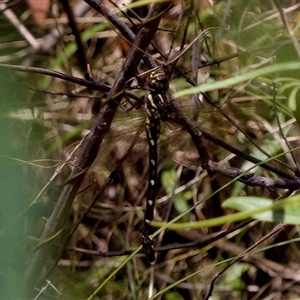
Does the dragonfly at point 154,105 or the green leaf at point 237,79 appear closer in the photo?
the green leaf at point 237,79

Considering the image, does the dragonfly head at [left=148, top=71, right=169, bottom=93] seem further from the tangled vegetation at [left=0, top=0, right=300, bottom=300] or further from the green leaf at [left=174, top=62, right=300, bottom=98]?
the green leaf at [left=174, top=62, right=300, bottom=98]

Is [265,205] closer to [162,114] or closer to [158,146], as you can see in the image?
[162,114]

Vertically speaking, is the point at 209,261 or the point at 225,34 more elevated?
the point at 225,34

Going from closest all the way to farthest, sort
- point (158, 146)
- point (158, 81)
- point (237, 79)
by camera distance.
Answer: point (237, 79) < point (158, 81) < point (158, 146)

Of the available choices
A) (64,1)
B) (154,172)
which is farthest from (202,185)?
(64,1)

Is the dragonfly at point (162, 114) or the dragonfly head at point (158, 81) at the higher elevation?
the dragonfly head at point (158, 81)

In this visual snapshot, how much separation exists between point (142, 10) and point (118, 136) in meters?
0.51

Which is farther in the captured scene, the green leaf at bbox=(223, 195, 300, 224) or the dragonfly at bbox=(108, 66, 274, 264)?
the dragonfly at bbox=(108, 66, 274, 264)

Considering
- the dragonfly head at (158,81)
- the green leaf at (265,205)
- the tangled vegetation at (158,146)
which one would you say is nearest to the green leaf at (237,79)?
the tangled vegetation at (158,146)

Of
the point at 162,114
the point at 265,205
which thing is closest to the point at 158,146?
the point at 162,114

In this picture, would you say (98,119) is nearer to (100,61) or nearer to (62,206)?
(62,206)

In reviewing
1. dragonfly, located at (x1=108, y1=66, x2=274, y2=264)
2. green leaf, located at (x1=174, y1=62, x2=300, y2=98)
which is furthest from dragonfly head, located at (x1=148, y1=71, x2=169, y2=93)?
green leaf, located at (x1=174, y1=62, x2=300, y2=98)

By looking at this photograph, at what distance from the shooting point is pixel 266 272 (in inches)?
50.9

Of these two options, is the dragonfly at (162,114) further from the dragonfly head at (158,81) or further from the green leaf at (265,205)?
the green leaf at (265,205)
